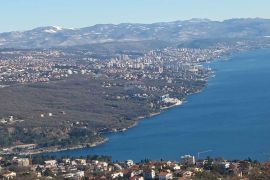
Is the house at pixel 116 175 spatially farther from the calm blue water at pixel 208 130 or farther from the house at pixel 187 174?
the calm blue water at pixel 208 130

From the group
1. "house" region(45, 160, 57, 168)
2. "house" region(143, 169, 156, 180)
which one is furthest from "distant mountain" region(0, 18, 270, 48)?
"house" region(143, 169, 156, 180)

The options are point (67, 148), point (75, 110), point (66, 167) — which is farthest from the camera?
point (75, 110)

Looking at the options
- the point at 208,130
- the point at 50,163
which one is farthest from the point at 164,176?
the point at 208,130

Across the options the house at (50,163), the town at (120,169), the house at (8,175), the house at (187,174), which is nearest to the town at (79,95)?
the house at (50,163)

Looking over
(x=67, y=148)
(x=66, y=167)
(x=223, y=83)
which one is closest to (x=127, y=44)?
(x=223, y=83)

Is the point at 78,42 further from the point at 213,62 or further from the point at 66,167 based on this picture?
the point at 66,167
